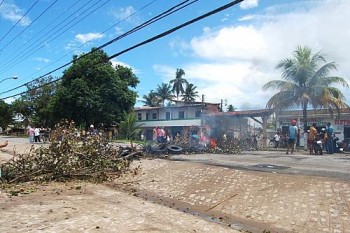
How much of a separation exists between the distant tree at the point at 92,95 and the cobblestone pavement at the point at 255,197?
26.7 meters

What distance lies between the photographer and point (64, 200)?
9258 millimetres

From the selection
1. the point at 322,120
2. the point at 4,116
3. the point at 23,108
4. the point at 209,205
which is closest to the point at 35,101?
the point at 23,108

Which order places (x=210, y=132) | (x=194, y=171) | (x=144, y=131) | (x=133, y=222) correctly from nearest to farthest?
1. (x=133, y=222)
2. (x=194, y=171)
3. (x=210, y=132)
4. (x=144, y=131)

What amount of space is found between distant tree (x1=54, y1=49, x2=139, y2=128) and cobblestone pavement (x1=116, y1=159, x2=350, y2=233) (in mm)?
26651

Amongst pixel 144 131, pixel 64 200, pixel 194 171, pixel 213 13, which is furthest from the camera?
pixel 144 131

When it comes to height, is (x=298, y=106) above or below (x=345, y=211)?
above

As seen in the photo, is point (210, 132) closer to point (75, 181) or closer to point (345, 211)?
point (75, 181)

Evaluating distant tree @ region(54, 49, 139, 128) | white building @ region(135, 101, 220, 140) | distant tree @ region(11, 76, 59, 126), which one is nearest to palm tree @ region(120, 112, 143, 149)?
distant tree @ region(54, 49, 139, 128)

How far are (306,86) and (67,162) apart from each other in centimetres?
2072

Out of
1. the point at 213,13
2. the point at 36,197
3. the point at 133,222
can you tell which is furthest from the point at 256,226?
the point at 36,197

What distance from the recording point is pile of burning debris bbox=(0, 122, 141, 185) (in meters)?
12.2

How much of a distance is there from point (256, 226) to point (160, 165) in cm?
691

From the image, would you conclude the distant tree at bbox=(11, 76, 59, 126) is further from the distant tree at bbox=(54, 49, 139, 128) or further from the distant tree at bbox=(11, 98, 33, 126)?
the distant tree at bbox=(54, 49, 139, 128)

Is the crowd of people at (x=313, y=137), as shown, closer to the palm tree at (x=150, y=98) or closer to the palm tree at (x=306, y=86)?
the palm tree at (x=306, y=86)
